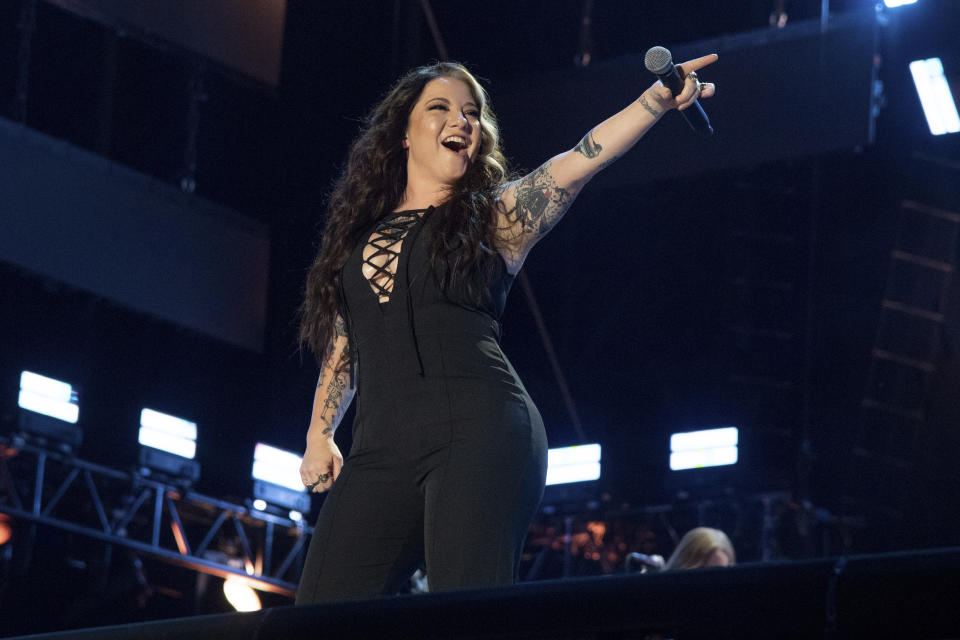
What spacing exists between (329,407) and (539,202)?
1.61 ft

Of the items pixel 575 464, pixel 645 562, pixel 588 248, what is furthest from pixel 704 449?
pixel 645 562

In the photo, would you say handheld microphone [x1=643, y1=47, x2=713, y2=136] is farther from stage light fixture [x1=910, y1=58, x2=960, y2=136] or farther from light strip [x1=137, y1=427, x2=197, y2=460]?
light strip [x1=137, y1=427, x2=197, y2=460]

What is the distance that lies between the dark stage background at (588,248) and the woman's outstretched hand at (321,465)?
20.6 feet

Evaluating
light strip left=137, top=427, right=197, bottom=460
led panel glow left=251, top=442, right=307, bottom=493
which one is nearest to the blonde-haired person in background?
light strip left=137, top=427, right=197, bottom=460

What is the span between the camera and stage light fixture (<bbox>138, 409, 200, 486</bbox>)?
8883 mm

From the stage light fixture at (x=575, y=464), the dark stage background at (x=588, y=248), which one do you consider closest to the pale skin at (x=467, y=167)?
the dark stage background at (x=588, y=248)

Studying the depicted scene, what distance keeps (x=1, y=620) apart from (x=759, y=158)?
17.6ft

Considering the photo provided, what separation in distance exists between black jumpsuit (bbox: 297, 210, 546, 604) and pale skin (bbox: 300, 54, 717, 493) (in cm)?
15

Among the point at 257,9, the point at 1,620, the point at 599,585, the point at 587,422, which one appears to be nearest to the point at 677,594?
the point at 599,585

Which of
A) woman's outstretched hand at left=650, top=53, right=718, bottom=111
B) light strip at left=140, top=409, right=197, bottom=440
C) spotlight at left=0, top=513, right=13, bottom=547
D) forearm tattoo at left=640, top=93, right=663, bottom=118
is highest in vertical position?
light strip at left=140, top=409, right=197, bottom=440

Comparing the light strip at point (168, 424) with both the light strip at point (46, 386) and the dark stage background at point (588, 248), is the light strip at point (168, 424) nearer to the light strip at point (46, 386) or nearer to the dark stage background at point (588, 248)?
the dark stage background at point (588, 248)

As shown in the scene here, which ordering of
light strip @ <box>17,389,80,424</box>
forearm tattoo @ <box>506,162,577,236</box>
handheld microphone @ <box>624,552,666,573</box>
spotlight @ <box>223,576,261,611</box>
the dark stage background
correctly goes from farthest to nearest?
spotlight @ <box>223,576,261,611</box>, the dark stage background, light strip @ <box>17,389,80,424</box>, handheld microphone @ <box>624,552,666,573</box>, forearm tattoo @ <box>506,162,577,236</box>

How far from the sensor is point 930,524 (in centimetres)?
946

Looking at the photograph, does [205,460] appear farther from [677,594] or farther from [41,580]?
[677,594]
